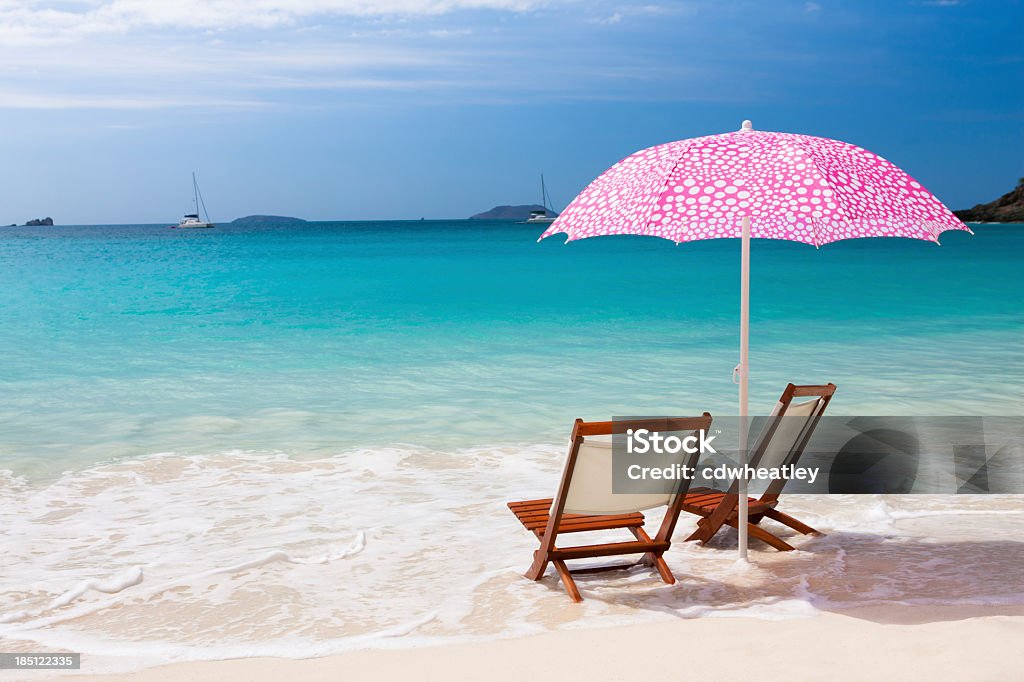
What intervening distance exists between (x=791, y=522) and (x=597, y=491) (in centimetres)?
148

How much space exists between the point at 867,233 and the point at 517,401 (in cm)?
566

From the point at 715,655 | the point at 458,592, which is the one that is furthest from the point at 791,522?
the point at 458,592

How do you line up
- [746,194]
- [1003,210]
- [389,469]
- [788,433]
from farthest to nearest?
1. [1003,210]
2. [389,469]
3. [788,433]
4. [746,194]

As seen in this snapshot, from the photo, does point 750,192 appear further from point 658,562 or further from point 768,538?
point 768,538

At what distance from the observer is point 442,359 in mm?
12828

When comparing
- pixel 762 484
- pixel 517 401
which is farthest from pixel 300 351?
pixel 762 484

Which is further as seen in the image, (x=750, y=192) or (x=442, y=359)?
(x=442, y=359)

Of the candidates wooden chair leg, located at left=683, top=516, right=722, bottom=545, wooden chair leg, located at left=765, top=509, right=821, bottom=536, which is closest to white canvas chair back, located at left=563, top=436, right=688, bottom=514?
wooden chair leg, located at left=683, top=516, right=722, bottom=545

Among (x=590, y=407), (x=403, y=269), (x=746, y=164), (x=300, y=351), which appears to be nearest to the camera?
(x=746, y=164)

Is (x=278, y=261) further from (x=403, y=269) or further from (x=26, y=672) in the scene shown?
(x=26, y=672)

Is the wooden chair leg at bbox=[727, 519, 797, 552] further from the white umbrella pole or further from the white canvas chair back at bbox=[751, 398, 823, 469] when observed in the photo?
the white canvas chair back at bbox=[751, 398, 823, 469]

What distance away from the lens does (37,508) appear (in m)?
5.95

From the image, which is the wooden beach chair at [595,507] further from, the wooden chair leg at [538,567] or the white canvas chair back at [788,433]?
the white canvas chair back at [788,433]

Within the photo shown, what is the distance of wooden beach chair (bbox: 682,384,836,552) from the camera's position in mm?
4293
